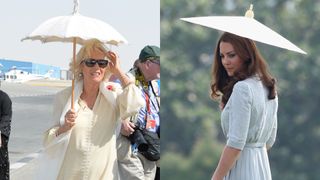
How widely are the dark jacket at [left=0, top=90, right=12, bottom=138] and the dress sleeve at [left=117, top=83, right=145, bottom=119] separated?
69.0 inches

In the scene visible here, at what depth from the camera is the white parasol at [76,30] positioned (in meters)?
3.21

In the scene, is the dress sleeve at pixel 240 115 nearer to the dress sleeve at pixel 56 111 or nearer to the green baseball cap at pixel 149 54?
the dress sleeve at pixel 56 111

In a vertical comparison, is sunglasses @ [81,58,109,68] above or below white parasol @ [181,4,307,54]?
below

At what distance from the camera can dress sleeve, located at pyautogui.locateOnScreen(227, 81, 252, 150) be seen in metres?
2.54

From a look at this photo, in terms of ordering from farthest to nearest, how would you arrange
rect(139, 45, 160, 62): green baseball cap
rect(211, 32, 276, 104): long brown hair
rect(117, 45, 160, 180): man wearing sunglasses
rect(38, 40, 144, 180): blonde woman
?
rect(139, 45, 160, 62): green baseball cap, rect(117, 45, 160, 180): man wearing sunglasses, rect(38, 40, 144, 180): blonde woman, rect(211, 32, 276, 104): long brown hair

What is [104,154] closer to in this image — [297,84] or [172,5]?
[172,5]

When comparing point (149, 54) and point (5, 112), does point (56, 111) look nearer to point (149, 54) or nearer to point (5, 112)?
point (149, 54)

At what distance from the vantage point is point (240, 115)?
99.9 inches

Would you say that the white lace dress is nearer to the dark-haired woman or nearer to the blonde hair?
the dark-haired woman

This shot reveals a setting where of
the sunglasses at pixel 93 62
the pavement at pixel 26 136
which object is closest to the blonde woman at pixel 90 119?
the sunglasses at pixel 93 62

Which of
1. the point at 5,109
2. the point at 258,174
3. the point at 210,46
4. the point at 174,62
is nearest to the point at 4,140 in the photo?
the point at 5,109

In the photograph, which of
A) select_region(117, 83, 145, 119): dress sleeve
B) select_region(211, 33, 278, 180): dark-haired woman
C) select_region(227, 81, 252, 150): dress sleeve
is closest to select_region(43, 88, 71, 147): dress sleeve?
select_region(117, 83, 145, 119): dress sleeve

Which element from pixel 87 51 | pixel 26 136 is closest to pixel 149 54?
pixel 87 51

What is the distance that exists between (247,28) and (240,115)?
44cm
